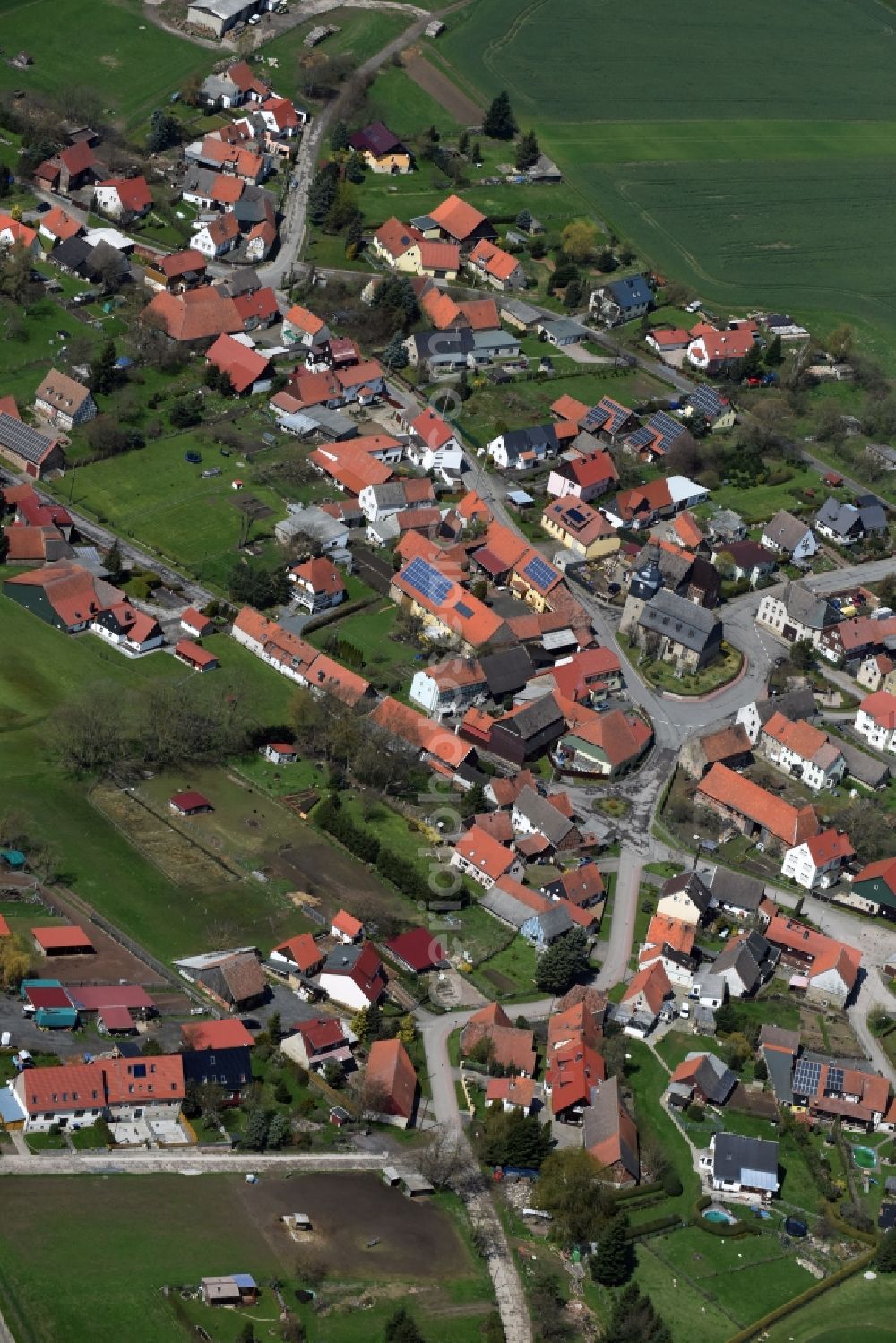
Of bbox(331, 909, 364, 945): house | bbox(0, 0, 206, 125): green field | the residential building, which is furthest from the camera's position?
bbox(0, 0, 206, 125): green field

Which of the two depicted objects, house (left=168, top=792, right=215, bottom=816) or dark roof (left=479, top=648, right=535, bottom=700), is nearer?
house (left=168, top=792, right=215, bottom=816)

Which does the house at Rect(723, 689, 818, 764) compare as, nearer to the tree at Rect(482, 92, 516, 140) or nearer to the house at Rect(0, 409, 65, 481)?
the house at Rect(0, 409, 65, 481)

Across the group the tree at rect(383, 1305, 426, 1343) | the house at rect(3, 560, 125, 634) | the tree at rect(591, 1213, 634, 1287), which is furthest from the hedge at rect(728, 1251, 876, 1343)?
the house at rect(3, 560, 125, 634)

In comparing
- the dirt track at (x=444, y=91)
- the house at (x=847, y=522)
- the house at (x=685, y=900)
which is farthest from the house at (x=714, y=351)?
the house at (x=685, y=900)

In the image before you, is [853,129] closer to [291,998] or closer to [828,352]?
[828,352]

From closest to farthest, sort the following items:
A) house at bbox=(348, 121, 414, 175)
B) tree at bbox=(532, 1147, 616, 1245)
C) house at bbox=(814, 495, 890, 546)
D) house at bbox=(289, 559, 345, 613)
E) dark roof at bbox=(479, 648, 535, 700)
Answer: tree at bbox=(532, 1147, 616, 1245) → dark roof at bbox=(479, 648, 535, 700) → house at bbox=(289, 559, 345, 613) → house at bbox=(814, 495, 890, 546) → house at bbox=(348, 121, 414, 175)

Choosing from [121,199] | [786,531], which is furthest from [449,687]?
[121,199]

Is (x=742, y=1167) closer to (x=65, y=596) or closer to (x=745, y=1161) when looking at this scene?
(x=745, y=1161)

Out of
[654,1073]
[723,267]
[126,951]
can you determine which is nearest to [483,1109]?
[654,1073]
